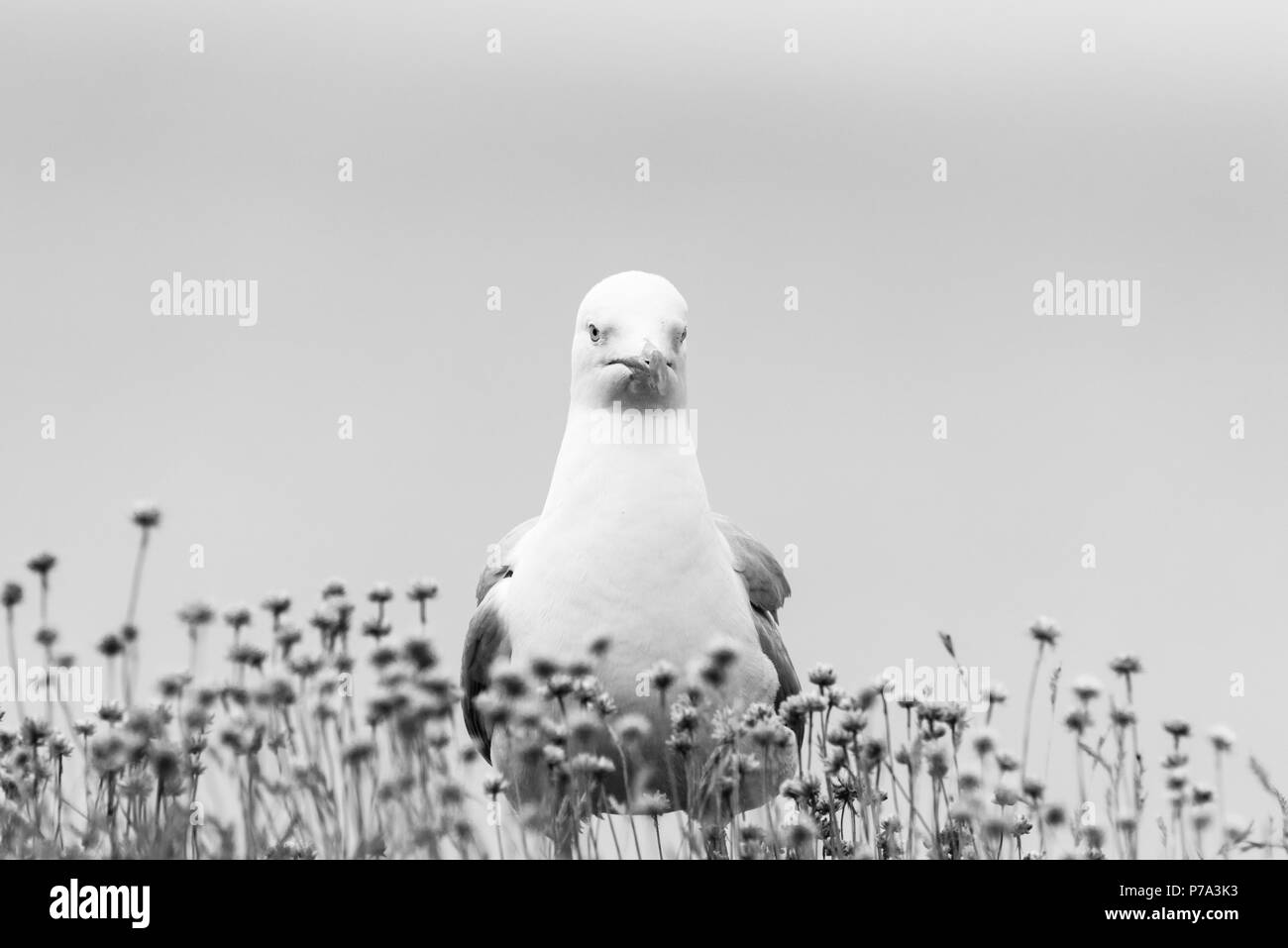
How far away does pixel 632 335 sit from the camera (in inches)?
248

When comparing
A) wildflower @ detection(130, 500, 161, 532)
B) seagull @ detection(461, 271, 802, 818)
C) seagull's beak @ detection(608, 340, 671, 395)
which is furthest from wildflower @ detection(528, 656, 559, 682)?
seagull's beak @ detection(608, 340, 671, 395)

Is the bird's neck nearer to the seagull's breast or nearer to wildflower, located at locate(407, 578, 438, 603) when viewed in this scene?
→ the seagull's breast

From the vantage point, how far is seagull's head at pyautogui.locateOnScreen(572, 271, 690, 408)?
20.6 ft

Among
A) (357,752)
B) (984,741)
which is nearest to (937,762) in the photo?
(984,741)

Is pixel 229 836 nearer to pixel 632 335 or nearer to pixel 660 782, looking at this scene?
pixel 660 782

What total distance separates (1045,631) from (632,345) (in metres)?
1.94

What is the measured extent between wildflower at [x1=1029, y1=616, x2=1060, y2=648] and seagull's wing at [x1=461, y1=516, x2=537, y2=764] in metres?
2.07

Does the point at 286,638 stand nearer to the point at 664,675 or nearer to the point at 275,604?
the point at 275,604
